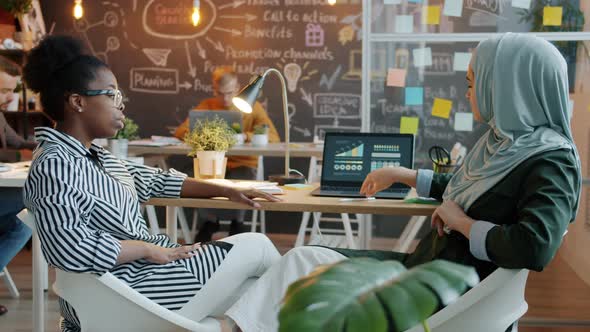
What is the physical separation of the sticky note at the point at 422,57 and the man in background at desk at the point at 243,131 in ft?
6.92

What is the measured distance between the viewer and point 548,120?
1940 mm

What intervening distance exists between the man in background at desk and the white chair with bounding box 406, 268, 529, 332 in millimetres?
3922

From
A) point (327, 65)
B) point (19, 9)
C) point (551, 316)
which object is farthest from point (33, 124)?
point (551, 316)

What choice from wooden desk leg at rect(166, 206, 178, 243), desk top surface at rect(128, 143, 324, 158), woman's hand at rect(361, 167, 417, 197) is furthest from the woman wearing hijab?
desk top surface at rect(128, 143, 324, 158)

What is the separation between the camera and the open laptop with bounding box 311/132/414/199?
2.83 m

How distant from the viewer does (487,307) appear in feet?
5.80

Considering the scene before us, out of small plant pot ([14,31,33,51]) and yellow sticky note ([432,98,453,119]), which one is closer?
yellow sticky note ([432,98,453,119])

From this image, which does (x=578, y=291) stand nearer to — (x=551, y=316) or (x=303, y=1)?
(x=551, y=316)

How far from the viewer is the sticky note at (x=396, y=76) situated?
12.3 ft

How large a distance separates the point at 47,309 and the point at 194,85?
3114mm

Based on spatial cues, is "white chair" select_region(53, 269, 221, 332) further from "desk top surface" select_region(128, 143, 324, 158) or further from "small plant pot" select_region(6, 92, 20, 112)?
"small plant pot" select_region(6, 92, 20, 112)

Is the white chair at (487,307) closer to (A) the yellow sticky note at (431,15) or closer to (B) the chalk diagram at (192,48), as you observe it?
(A) the yellow sticky note at (431,15)

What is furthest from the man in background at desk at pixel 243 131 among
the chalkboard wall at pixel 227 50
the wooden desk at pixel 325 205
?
the wooden desk at pixel 325 205

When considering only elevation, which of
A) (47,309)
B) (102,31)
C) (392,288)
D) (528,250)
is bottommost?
(47,309)
